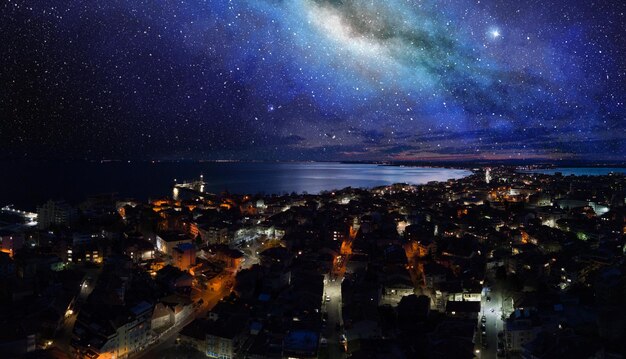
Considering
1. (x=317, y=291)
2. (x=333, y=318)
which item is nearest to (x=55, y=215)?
(x=317, y=291)

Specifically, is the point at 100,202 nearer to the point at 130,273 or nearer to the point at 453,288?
the point at 130,273

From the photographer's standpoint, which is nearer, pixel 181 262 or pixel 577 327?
pixel 577 327

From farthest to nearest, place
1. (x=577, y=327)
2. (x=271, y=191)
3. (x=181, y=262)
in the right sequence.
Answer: (x=271, y=191) → (x=181, y=262) → (x=577, y=327)

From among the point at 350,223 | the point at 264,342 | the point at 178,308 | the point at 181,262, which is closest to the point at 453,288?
the point at 264,342

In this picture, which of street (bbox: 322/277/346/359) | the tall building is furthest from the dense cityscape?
the tall building

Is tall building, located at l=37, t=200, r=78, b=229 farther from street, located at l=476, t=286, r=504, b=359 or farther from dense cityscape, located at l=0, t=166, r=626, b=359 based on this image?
street, located at l=476, t=286, r=504, b=359

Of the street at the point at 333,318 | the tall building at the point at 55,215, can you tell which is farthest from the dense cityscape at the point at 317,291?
the tall building at the point at 55,215

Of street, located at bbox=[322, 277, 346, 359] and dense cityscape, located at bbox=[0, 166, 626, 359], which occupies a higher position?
dense cityscape, located at bbox=[0, 166, 626, 359]
